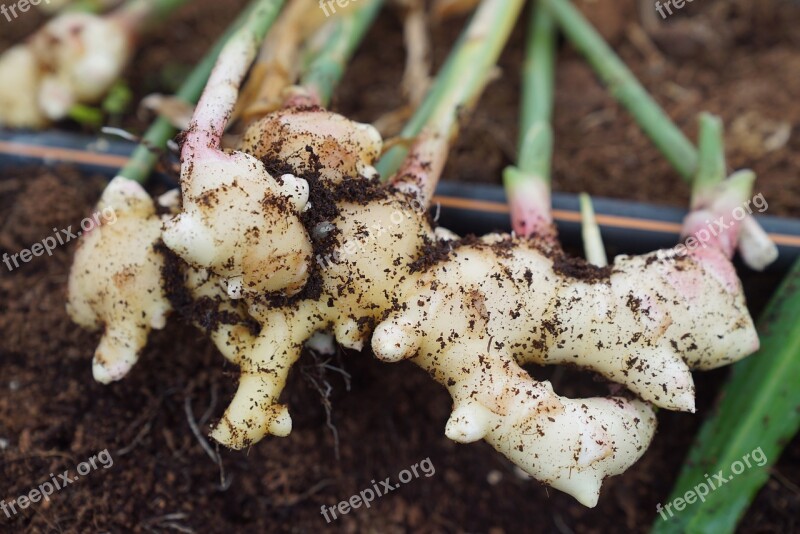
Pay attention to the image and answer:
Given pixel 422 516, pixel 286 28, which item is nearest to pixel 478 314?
pixel 422 516

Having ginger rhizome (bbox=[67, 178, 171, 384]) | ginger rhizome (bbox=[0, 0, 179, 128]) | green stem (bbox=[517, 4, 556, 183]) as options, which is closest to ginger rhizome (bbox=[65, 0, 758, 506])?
ginger rhizome (bbox=[67, 178, 171, 384])

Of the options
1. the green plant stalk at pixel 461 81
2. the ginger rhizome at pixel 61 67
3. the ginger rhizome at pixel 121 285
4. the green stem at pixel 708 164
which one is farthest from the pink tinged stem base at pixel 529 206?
the ginger rhizome at pixel 61 67

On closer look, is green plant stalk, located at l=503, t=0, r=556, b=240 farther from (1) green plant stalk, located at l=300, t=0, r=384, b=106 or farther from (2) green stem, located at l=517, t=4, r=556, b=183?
(1) green plant stalk, located at l=300, t=0, r=384, b=106

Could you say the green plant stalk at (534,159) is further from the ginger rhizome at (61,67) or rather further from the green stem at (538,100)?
the ginger rhizome at (61,67)

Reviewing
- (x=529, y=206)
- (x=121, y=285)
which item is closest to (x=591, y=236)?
(x=529, y=206)

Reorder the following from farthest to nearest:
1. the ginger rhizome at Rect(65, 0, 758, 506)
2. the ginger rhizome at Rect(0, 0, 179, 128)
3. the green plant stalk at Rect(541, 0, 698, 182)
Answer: the ginger rhizome at Rect(0, 0, 179, 128) < the green plant stalk at Rect(541, 0, 698, 182) < the ginger rhizome at Rect(65, 0, 758, 506)

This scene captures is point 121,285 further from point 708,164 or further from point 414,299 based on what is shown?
point 708,164
